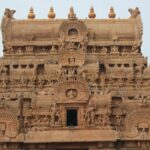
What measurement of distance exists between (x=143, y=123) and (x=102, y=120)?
3.00 metres

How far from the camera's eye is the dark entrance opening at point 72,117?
41.4m

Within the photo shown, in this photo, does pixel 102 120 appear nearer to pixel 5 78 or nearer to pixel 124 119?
pixel 124 119

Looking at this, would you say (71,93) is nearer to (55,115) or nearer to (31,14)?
(55,115)

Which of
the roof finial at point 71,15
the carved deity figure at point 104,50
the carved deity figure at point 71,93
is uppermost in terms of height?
the roof finial at point 71,15

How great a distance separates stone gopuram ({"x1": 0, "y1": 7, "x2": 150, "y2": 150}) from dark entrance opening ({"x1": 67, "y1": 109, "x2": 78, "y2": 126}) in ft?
0.25

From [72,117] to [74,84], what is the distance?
10.0ft

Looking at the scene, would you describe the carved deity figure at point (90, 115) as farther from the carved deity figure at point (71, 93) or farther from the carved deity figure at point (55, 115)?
the carved deity figure at point (55, 115)

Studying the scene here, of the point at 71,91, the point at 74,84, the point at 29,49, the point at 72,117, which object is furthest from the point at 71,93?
the point at 29,49

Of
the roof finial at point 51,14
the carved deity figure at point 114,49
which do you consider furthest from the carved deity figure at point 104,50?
the roof finial at point 51,14

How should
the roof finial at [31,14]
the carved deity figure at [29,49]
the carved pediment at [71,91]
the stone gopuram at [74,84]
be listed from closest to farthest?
the stone gopuram at [74,84] → the carved pediment at [71,91] → the carved deity figure at [29,49] → the roof finial at [31,14]

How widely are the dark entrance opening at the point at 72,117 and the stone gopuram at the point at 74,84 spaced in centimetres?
8

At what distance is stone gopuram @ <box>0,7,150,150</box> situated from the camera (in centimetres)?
3928

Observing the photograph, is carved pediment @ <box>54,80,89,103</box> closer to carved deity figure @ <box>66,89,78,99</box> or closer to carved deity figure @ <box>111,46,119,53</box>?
carved deity figure @ <box>66,89,78,99</box>

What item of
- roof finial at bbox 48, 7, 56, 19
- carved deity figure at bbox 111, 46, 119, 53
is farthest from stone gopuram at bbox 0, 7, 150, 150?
carved deity figure at bbox 111, 46, 119, 53
